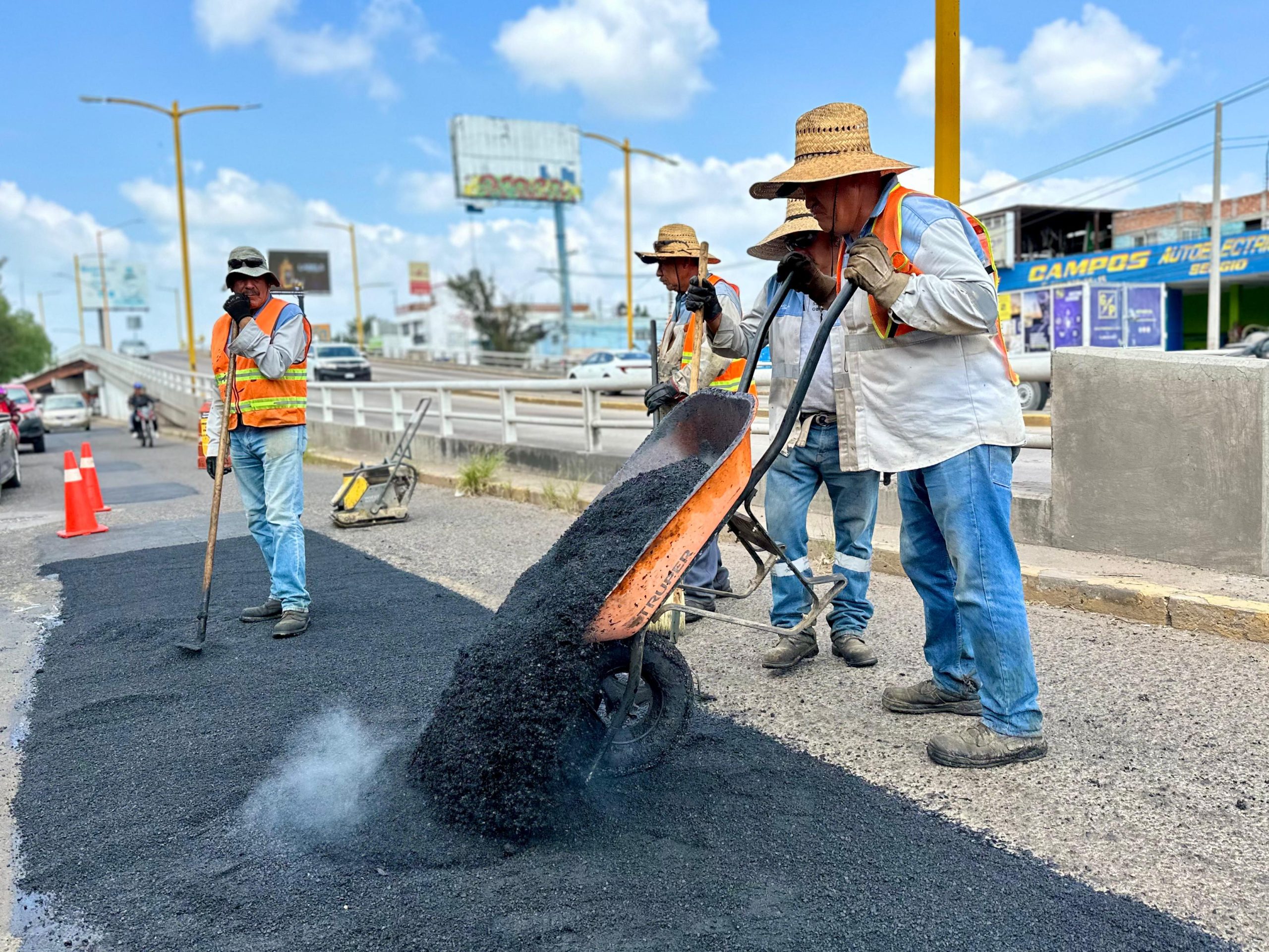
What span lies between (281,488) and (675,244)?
237 cm

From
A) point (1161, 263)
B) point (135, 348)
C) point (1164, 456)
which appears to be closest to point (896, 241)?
point (1164, 456)

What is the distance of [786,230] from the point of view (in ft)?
13.7

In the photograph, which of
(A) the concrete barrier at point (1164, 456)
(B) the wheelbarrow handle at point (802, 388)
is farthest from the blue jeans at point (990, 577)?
(A) the concrete barrier at point (1164, 456)

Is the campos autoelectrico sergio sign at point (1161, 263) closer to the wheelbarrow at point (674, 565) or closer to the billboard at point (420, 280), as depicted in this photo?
the wheelbarrow at point (674, 565)

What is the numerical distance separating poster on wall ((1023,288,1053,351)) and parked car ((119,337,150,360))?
70251 millimetres

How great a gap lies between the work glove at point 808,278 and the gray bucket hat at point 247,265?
111 inches

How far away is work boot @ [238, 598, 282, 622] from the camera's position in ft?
17.4

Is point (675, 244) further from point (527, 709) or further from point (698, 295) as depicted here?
point (527, 709)

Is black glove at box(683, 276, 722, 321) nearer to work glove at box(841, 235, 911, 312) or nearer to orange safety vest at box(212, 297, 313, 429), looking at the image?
work glove at box(841, 235, 911, 312)

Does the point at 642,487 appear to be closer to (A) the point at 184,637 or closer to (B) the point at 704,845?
(B) the point at 704,845

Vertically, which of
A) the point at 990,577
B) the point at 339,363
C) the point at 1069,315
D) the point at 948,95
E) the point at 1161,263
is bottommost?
the point at 990,577

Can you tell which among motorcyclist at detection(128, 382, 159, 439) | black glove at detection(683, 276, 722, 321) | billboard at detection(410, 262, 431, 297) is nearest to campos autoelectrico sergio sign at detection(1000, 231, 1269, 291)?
motorcyclist at detection(128, 382, 159, 439)

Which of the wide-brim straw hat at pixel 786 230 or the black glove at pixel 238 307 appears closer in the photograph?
the wide-brim straw hat at pixel 786 230

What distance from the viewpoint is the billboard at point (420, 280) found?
10556 centimetres
